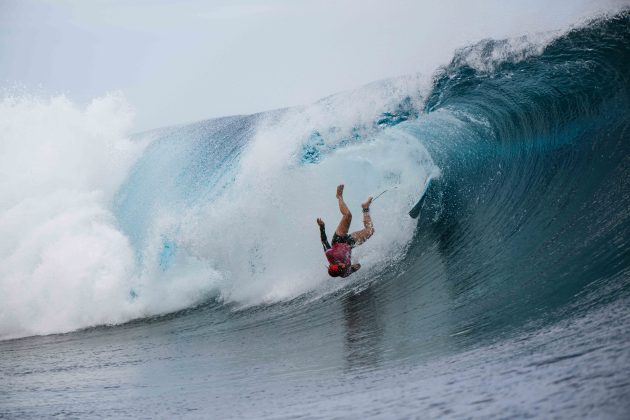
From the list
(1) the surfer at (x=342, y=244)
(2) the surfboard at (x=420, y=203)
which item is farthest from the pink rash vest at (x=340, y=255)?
(2) the surfboard at (x=420, y=203)

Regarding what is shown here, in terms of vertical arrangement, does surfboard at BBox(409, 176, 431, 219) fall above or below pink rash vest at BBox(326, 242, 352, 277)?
above

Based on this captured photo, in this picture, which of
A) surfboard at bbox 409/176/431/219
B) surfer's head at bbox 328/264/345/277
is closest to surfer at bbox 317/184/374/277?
surfer's head at bbox 328/264/345/277

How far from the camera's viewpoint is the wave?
699 cm

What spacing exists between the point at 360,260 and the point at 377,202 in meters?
1.40

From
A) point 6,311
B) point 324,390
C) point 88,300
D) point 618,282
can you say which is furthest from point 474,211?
point 6,311

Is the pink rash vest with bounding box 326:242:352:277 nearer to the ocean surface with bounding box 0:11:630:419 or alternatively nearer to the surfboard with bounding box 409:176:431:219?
the ocean surface with bounding box 0:11:630:419

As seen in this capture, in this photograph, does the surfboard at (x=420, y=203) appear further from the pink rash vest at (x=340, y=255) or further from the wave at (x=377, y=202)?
the pink rash vest at (x=340, y=255)

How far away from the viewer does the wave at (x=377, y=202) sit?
699 centimetres

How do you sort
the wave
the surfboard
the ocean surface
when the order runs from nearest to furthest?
the ocean surface → the wave → the surfboard

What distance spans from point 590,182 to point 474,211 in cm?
208

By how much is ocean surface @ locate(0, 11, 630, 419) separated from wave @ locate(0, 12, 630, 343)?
0.14 feet

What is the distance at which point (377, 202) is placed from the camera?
31.2 feet

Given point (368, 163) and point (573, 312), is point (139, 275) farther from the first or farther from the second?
point (573, 312)

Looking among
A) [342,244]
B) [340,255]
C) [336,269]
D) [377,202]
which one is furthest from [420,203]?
[336,269]
